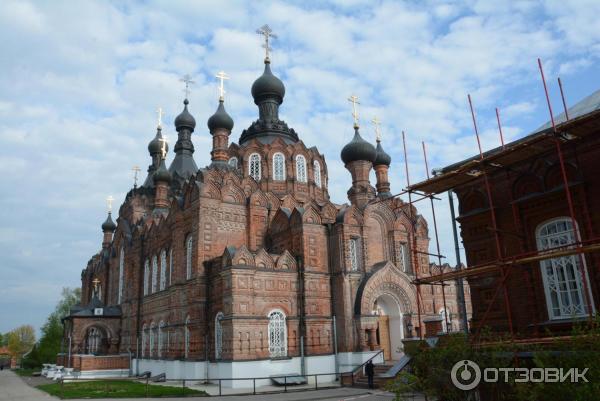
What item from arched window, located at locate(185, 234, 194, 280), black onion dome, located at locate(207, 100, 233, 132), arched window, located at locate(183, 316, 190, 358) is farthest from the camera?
black onion dome, located at locate(207, 100, 233, 132)

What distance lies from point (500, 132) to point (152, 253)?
19.7 m

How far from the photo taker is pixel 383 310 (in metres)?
20.8

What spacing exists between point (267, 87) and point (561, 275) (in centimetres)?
1975

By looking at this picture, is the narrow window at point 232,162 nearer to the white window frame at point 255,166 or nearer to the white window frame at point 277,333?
the white window frame at point 255,166

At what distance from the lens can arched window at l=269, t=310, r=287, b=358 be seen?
18.0 meters

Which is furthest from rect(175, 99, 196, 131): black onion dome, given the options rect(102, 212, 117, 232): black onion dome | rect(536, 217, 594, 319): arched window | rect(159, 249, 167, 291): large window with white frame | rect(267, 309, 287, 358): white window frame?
rect(536, 217, 594, 319): arched window

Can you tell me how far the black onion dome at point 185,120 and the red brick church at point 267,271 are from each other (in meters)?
9.89

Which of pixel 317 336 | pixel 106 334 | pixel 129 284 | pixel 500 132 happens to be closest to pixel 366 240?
pixel 317 336

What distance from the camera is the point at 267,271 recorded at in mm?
18453

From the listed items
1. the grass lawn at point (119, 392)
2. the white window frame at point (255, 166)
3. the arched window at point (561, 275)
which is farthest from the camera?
the white window frame at point (255, 166)

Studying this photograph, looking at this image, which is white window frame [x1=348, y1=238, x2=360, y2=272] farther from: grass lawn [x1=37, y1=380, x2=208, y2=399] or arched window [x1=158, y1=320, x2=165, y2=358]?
arched window [x1=158, y1=320, x2=165, y2=358]

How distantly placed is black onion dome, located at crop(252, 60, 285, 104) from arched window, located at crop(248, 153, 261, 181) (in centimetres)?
370

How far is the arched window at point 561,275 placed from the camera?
923 cm

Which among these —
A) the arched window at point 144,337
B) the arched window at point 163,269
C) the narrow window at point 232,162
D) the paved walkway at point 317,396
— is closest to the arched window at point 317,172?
the narrow window at point 232,162
